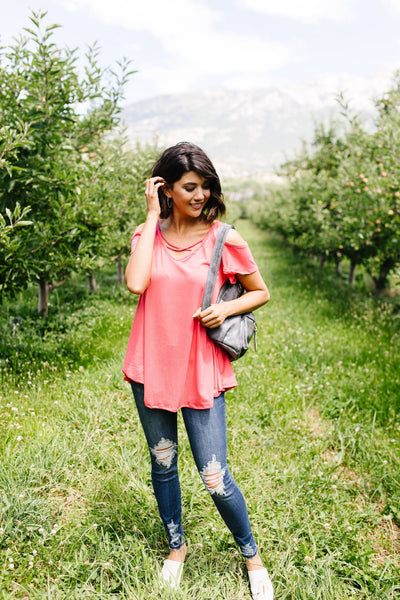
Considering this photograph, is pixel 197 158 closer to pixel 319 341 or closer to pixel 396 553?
pixel 396 553

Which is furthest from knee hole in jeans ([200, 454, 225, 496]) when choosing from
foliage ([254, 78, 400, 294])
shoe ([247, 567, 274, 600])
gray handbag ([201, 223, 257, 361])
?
foliage ([254, 78, 400, 294])

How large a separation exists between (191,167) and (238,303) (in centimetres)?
76

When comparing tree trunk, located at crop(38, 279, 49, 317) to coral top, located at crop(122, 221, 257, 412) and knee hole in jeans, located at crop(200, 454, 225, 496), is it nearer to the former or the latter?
coral top, located at crop(122, 221, 257, 412)

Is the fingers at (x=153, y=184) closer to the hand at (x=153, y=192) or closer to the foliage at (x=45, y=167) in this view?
the hand at (x=153, y=192)

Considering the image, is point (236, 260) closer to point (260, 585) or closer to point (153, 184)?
point (153, 184)

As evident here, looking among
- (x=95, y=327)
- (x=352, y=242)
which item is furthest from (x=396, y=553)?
(x=352, y=242)

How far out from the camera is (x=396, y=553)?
280 cm

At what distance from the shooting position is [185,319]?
2107mm

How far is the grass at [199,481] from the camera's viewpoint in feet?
8.12

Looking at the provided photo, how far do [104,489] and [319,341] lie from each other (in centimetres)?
432

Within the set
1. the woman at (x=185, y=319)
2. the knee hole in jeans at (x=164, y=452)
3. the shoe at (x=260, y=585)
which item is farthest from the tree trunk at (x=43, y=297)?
the shoe at (x=260, y=585)

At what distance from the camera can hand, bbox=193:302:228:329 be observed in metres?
2.07

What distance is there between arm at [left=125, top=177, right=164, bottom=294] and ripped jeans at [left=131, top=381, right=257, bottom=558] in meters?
0.56

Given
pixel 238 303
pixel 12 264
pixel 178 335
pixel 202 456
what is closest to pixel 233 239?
pixel 238 303
